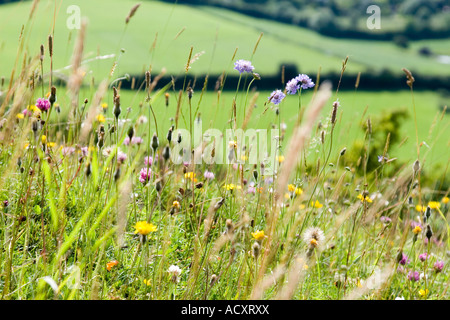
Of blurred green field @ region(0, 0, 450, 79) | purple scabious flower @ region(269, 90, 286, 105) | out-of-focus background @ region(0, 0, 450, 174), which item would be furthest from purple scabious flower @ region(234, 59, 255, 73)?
blurred green field @ region(0, 0, 450, 79)

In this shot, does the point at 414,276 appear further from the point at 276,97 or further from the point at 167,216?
the point at 167,216

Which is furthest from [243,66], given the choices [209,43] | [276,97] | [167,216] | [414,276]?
[209,43]

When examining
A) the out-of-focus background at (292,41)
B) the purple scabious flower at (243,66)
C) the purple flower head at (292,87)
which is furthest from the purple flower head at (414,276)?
the out-of-focus background at (292,41)

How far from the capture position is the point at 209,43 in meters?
43.4

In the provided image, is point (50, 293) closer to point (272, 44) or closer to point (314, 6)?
point (272, 44)

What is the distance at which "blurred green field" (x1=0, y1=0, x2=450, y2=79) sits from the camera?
40188 millimetres

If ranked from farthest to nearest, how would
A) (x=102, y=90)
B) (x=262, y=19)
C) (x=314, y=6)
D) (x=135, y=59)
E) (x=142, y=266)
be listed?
(x=314, y=6), (x=262, y=19), (x=135, y=59), (x=142, y=266), (x=102, y=90)

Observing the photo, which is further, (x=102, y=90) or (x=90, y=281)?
(x=90, y=281)

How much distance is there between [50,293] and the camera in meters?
1.47

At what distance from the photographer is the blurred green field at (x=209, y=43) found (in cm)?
4019

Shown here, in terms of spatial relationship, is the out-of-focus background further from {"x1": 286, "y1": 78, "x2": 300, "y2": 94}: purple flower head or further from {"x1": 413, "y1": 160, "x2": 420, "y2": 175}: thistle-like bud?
{"x1": 413, "y1": 160, "x2": 420, "y2": 175}: thistle-like bud

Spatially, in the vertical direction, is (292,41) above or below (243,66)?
below

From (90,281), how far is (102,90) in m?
0.71
